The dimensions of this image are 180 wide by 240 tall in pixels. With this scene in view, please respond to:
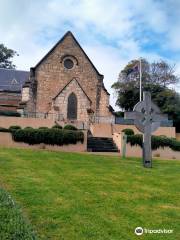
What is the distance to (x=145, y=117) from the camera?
17.6m

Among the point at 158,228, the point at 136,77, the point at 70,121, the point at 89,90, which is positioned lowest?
the point at 158,228

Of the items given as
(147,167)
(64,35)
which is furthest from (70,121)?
(147,167)

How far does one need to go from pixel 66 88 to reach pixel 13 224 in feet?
102

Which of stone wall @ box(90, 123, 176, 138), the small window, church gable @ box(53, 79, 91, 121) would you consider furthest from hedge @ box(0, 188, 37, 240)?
the small window

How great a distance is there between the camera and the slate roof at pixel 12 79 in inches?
1740

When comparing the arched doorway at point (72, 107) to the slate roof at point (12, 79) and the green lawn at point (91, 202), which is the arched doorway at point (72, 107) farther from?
the green lawn at point (91, 202)

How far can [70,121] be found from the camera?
3541 cm

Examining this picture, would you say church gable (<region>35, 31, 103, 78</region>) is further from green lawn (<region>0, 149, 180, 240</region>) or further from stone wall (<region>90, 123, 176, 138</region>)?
green lawn (<region>0, 149, 180, 240</region>)

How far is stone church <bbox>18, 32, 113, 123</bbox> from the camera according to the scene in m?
36.1

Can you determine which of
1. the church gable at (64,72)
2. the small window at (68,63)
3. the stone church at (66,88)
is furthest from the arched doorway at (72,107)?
the small window at (68,63)

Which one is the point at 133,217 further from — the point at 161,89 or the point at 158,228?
the point at 161,89

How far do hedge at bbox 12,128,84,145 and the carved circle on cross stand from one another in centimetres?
736

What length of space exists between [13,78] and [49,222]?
41.9 m

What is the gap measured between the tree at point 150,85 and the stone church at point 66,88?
9.47m
